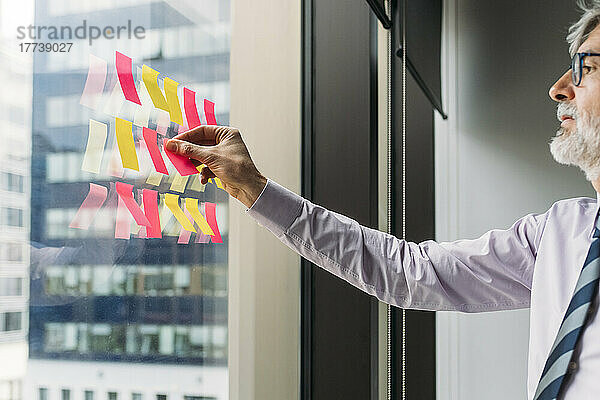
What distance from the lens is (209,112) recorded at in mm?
951

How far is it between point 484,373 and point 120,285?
2361 mm

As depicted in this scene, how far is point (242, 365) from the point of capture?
105 cm

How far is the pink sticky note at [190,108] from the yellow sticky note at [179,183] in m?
0.07

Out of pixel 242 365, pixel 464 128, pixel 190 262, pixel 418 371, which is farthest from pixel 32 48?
pixel 464 128

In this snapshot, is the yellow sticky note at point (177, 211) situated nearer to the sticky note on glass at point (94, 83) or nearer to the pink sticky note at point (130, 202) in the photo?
the pink sticky note at point (130, 202)

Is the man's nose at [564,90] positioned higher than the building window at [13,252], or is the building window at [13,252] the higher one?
the man's nose at [564,90]

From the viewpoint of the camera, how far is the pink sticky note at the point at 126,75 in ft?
2.35

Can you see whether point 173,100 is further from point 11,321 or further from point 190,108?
point 11,321

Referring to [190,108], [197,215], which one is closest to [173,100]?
[190,108]

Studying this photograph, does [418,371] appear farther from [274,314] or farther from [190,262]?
[190,262]

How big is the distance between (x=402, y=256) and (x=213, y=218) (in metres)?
0.42

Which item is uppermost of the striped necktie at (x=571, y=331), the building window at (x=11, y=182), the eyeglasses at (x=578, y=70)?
the eyeglasses at (x=578, y=70)

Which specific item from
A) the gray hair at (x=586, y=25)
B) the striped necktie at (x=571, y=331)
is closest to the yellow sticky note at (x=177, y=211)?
the striped necktie at (x=571, y=331)

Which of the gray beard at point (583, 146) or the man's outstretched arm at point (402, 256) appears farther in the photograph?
the gray beard at point (583, 146)
